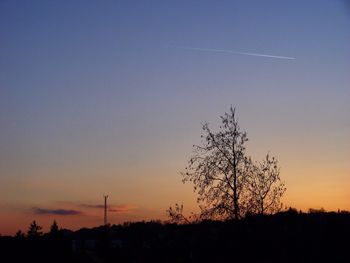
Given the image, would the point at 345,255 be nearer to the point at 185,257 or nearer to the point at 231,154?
the point at 185,257

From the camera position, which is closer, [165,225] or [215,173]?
[215,173]

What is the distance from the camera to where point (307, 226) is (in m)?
24.8

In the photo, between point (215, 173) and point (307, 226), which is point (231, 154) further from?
point (307, 226)

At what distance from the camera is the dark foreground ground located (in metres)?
22.2

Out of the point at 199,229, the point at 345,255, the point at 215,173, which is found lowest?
the point at 345,255

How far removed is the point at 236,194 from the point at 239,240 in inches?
185

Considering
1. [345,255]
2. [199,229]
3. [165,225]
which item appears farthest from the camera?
[165,225]

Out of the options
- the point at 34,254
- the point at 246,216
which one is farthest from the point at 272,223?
the point at 34,254

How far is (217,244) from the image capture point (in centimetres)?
2472

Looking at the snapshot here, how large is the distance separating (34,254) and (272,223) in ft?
35.9

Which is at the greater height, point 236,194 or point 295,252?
point 236,194

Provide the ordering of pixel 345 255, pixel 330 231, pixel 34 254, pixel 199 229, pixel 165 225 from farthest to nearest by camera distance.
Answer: pixel 165 225 < pixel 199 229 < pixel 34 254 < pixel 330 231 < pixel 345 255

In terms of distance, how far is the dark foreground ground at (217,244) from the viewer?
2219 cm

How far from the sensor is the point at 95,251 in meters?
26.4
